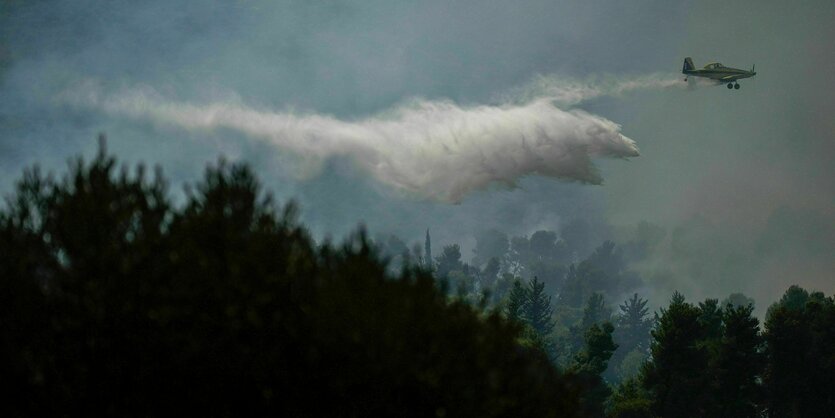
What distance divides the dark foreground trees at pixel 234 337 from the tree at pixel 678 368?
58584mm

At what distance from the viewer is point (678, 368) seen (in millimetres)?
76125

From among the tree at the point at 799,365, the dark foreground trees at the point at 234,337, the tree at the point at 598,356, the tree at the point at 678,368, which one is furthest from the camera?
the tree at the point at 598,356

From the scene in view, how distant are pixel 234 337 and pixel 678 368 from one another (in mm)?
65281

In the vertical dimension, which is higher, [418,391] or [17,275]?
[17,275]

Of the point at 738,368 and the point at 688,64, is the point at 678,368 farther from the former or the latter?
the point at 688,64

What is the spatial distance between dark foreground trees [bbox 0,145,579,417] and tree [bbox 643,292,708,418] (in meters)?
58.6

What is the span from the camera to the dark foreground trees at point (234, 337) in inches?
722

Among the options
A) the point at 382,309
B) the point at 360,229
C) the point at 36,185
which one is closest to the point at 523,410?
the point at 382,309

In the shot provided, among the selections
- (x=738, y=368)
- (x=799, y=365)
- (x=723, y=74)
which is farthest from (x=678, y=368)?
(x=723, y=74)

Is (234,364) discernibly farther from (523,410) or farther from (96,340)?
(523,410)

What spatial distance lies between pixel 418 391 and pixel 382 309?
2087 mm

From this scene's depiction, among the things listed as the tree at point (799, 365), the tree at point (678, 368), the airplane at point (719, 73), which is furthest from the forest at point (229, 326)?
the airplane at point (719, 73)

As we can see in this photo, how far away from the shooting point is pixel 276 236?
69.6 feet

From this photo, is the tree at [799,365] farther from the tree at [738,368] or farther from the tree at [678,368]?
the tree at [678,368]
